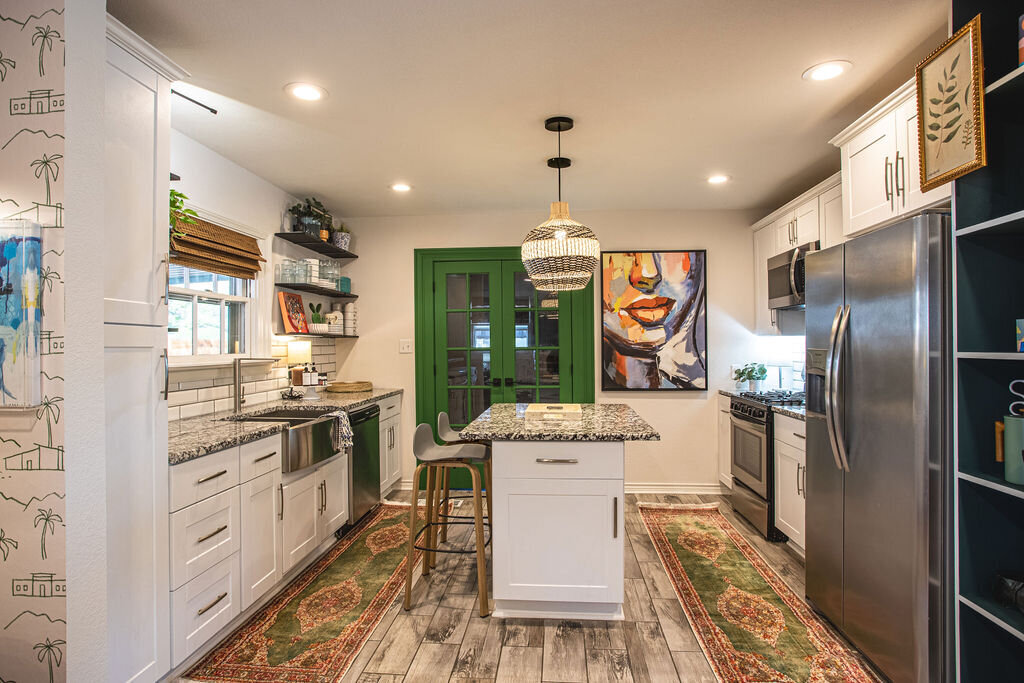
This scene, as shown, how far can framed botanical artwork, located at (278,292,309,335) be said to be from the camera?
3783 mm

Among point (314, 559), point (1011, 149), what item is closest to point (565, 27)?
point (1011, 149)

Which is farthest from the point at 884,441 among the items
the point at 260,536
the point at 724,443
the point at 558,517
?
the point at 260,536

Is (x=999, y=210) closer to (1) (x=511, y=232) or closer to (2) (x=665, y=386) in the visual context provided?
(2) (x=665, y=386)

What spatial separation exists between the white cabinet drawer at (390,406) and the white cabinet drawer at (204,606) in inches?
75.7

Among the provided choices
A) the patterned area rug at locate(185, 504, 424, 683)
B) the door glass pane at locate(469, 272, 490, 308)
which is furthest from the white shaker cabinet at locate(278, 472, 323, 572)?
the door glass pane at locate(469, 272, 490, 308)

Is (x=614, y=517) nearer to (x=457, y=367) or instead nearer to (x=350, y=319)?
(x=457, y=367)

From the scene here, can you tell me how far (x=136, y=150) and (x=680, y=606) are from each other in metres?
3.08

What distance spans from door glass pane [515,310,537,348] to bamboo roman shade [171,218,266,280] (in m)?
2.18

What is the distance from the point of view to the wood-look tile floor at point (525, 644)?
2.04 m

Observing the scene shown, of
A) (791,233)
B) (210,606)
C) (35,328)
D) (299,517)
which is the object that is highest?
(791,233)

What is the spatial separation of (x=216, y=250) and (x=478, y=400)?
2474mm

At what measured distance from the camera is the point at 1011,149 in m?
1.59

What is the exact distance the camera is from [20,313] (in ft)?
4.64

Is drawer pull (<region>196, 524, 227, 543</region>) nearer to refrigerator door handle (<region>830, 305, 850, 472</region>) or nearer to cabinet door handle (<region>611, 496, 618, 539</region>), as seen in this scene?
cabinet door handle (<region>611, 496, 618, 539</region>)
